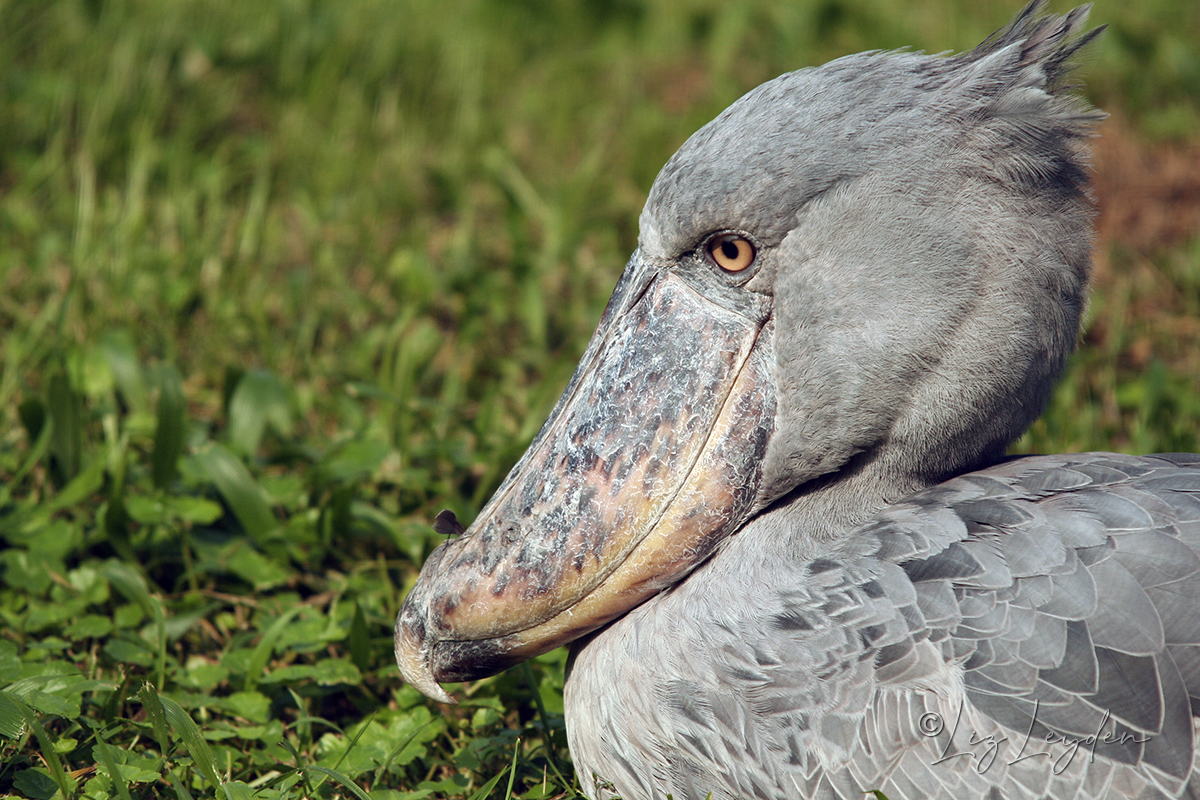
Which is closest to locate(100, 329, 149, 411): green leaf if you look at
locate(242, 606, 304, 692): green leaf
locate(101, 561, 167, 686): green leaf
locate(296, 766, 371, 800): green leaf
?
locate(101, 561, 167, 686): green leaf

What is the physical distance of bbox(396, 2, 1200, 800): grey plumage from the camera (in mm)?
1760

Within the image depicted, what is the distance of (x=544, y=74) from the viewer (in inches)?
228

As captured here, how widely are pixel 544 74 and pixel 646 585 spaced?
4.23 metres

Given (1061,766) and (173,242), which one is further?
(173,242)

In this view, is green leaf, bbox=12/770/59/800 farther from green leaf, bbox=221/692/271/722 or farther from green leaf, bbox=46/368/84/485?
green leaf, bbox=46/368/84/485

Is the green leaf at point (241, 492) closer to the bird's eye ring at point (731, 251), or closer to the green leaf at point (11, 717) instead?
the green leaf at point (11, 717)

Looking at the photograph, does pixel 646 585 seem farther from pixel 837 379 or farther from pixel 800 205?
pixel 800 205

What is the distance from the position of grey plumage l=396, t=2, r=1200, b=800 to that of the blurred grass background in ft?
1.22

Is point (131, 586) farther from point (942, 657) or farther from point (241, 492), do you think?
point (942, 657)

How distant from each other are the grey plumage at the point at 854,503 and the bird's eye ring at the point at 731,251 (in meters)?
0.02

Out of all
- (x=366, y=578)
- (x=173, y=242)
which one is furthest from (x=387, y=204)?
(x=366, y=578)

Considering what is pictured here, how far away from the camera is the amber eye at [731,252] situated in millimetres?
2021

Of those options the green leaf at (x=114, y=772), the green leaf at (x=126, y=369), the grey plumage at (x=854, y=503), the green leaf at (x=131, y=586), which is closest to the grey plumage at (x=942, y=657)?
the grey plumage at (x=854, y=503)

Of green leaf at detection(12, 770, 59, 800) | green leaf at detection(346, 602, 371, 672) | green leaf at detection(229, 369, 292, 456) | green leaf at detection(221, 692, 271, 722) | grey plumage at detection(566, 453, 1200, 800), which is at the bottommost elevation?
green leaf at detection(221, 692, 271, 722)
